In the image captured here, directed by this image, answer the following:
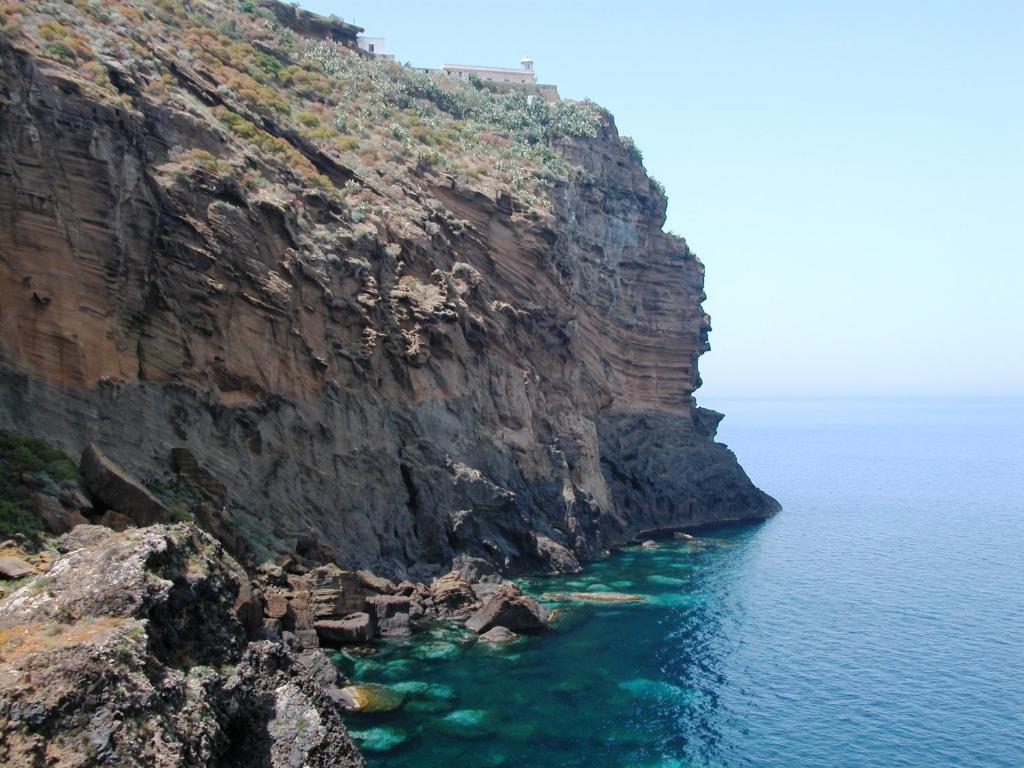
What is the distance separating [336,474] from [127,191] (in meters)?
17.7

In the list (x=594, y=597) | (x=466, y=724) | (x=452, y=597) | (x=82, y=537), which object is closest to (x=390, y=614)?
(x=452, y=597)

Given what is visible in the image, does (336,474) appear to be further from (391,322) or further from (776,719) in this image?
(776,719)

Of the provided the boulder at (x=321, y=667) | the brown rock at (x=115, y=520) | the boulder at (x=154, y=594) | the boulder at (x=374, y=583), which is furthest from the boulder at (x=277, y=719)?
the boulder at (x=374, y=583)

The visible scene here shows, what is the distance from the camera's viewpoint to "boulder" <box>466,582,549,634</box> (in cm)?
4469

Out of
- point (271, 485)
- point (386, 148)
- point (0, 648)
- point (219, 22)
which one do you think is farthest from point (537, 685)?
point (219, 22)

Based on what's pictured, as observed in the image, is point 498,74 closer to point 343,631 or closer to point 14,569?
point 343,631

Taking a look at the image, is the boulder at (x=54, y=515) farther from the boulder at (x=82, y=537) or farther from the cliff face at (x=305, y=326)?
the cliff face at (x=305, y=326)

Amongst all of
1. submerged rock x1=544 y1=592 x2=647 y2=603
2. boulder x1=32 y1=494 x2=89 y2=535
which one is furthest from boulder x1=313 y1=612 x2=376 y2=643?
boulder x1=32 y1=494 x2=89 y2=535

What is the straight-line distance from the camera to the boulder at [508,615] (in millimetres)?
44688

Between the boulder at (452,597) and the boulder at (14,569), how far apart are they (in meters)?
27.1

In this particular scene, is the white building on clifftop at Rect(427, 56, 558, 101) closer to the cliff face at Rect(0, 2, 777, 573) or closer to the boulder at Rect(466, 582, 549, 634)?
the cliff face at Rect(0, 2, 777, 573)

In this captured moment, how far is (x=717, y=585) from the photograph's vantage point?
2282 inches

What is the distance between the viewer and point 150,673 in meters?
17.5

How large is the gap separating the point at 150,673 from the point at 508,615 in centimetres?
2887
